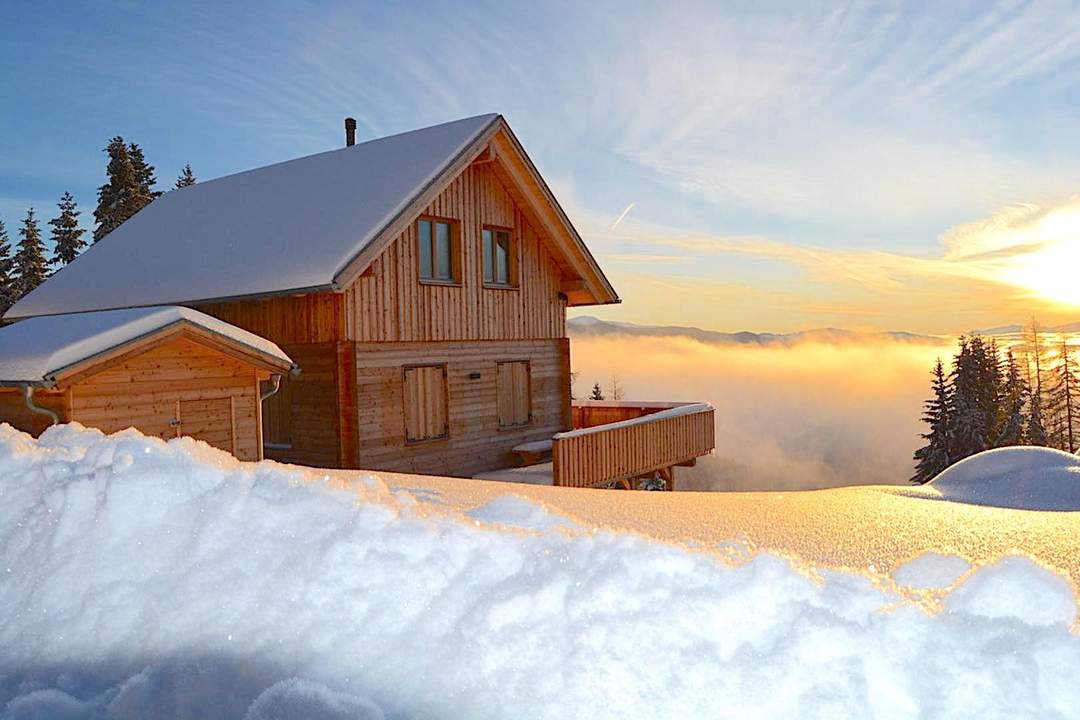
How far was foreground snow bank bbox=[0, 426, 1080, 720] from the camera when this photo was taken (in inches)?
Answer: 87.0

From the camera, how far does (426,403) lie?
1560cm

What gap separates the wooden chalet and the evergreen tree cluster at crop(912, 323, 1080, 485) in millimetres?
27090

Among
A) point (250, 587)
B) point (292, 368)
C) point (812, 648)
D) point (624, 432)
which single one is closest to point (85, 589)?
point (250, 587)

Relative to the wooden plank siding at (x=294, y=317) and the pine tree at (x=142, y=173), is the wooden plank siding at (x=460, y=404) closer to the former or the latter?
the wooden plank siding at (x=294, y=317)

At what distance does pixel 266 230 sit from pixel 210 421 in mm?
6727

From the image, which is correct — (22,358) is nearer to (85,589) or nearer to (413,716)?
(85,589)

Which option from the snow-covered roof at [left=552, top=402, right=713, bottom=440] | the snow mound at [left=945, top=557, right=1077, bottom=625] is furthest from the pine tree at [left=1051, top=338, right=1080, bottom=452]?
the snow mound at [left=945, top=557, right=1077, bottom=625]

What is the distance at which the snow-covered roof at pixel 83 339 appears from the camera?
9.85 metres

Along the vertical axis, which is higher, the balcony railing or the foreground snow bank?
the foreground snow bank

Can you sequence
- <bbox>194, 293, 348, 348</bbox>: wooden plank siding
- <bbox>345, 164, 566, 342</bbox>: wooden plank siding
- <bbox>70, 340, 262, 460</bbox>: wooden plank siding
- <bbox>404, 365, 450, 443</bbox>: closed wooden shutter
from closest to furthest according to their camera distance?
<bbox>70, 340, 262, 460</bbox>: wooden plank siding, <bbox>194, 293, 348, 348</bbox>: wooden plank siding, <bbox>345, 164, 566, 342</bbox>: wooden plank siding, <bbox>404, 365, 450, 443</bbox>: closed wooden shutter

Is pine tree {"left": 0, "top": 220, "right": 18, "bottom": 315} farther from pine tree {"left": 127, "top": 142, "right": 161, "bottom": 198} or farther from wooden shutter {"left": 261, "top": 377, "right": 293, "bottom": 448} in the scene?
wooden shutter {"left": 261, "top": 377, "right": 293, "bottom": 448}

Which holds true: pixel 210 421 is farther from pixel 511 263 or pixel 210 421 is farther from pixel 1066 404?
pixel 1066 404

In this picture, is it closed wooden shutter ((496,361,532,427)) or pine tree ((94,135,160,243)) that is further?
pine tree ((94,135,160,243))

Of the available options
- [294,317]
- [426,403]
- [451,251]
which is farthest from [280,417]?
[451,251]
